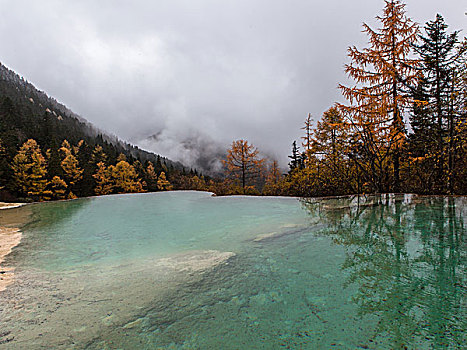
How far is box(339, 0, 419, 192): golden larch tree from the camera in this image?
7.14 metres

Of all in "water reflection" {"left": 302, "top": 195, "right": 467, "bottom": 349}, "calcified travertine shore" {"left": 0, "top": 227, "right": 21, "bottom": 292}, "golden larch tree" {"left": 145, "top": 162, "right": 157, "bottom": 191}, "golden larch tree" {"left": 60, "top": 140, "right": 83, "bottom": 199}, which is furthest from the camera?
"golden larch tree" {"left": 145, "top": 162, "right": 157, "bottom": 191}

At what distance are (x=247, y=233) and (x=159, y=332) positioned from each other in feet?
6.83

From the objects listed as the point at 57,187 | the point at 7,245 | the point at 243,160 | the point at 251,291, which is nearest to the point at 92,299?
the point at 251,291

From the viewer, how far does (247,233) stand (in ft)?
10.3

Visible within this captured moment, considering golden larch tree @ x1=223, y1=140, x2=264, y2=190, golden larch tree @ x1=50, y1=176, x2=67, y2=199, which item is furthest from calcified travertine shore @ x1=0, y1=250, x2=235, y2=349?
golden larch tree @ x1=50, y1=176, x2=67, y2=199

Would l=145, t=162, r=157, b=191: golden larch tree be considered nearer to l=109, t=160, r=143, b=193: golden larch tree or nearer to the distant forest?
l=109, t=160, r=143, b=193: golden larch tree

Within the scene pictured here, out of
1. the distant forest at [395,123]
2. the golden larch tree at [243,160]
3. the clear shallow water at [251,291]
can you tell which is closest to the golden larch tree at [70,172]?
the golden larch tree at [243,160]

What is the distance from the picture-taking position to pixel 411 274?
1518 millimetres

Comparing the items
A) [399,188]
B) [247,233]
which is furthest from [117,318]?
[399,188]

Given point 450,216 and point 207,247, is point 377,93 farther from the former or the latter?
point 207,247

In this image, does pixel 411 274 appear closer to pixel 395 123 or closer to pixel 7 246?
pixel 7 246

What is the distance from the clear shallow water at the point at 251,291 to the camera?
1.05 metres

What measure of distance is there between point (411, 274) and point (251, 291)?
1.13m

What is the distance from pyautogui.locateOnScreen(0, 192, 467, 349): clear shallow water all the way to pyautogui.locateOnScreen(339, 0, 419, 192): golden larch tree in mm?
5140
